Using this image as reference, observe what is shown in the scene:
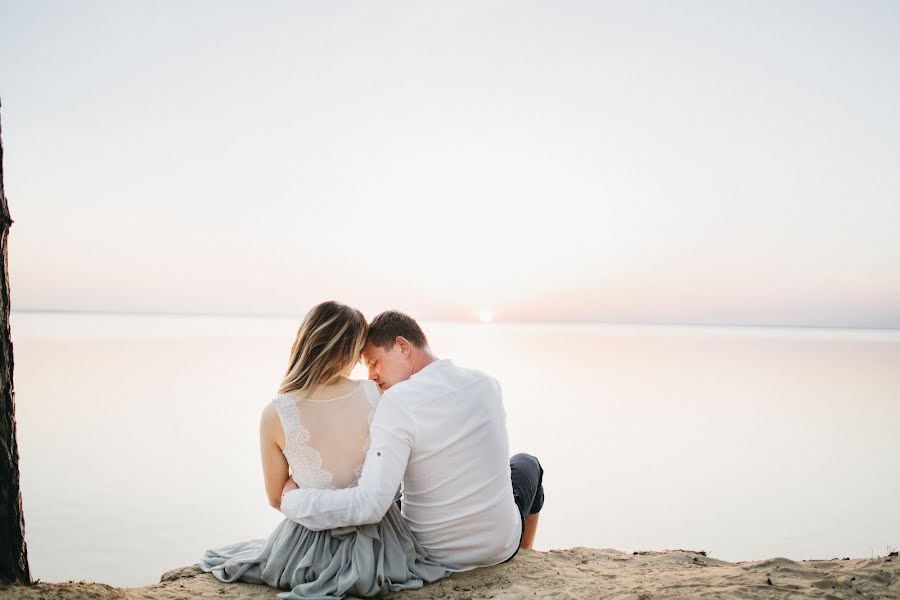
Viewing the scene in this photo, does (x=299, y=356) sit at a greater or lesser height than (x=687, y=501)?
greater

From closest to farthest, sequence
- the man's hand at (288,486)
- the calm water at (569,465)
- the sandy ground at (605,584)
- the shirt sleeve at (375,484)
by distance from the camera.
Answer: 1. the sandy ground at (605,584)
2. the shirt sleeve at (375,484)
3. the man's hand at (288,486)
4. the calm water at (569,465)

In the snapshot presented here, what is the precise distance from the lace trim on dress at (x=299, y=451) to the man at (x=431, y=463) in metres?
0.09

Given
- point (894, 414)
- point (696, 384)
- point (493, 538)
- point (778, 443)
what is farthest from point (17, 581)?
point (696, 384)

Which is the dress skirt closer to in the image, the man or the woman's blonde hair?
the man

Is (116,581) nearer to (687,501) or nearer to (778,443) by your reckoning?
(687,501)

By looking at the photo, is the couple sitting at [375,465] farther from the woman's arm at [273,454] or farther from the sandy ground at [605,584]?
the sandy ground at [605,584]

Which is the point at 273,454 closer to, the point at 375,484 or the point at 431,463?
the point at 375,484

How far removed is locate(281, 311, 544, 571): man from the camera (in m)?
2.87

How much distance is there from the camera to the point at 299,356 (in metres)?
3.04

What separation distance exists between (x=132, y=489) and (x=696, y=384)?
13007 millimetres

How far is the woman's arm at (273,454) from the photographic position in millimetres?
3010

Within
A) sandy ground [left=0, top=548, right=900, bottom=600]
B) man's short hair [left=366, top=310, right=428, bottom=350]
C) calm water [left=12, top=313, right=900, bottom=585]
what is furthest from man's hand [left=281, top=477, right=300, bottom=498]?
calm water [left=12, top=313, right=900, bottom=585]

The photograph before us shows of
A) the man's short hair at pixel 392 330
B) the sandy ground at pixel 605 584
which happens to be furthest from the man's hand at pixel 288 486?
the man's short hair at pixel 392 330

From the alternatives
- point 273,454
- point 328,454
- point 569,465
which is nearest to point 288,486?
point 273,454
